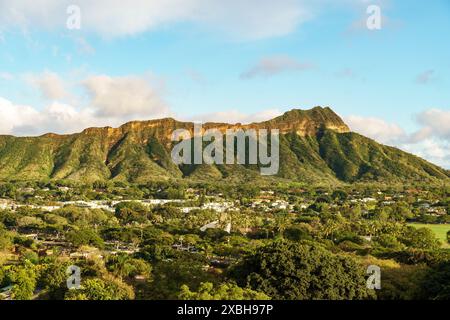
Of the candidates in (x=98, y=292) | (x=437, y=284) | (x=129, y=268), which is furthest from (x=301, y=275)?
(x=129, y=268)

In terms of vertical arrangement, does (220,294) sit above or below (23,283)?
above

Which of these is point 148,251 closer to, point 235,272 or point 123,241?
point 123,241

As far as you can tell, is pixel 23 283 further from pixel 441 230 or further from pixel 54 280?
pixel 441 230

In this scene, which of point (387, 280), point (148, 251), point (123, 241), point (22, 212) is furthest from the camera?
point (22, 212)

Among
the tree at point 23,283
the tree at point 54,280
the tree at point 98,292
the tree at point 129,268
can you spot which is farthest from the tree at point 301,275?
the tree at point 23,283

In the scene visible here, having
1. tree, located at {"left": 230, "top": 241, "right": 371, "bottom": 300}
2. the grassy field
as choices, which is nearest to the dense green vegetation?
tree, located at {"left": 230, "top": 241, "right": 371, "bottom": 300}

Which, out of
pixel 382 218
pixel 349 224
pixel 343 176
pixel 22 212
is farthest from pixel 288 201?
pixel 343 176

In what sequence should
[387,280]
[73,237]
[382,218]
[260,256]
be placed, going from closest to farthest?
[260,256], [387,280], [73,237], [382,218]

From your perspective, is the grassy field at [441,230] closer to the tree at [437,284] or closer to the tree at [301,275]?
the tree at [437,284]
